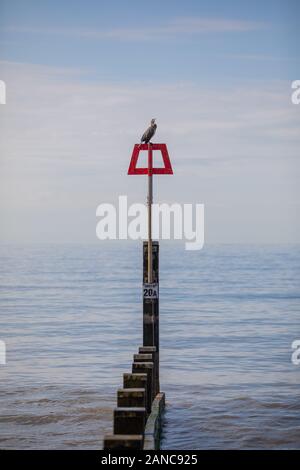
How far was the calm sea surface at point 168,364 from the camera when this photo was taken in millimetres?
14203

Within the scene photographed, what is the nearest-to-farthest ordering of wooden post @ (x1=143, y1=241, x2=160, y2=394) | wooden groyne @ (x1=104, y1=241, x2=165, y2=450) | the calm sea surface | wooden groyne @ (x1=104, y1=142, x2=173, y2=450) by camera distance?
1. wooden groyne @ (x1=104, y1=241, x2=165, y2=450)
2. wooden groyne @ (x1=104, y1=142, x2=173, y2=450)
3. the calm sea surface
4. wooden post @ (x1=143, y1=241, x2=160, y2=394)

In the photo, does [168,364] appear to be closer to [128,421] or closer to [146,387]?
[146,387]

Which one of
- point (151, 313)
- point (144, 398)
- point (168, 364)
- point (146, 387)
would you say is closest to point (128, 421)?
point (144, 398)

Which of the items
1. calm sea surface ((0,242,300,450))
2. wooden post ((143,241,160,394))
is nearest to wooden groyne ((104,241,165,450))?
wooden post ((143,241,160,394))

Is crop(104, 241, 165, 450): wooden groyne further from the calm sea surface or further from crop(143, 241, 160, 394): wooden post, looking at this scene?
the calm sea surface

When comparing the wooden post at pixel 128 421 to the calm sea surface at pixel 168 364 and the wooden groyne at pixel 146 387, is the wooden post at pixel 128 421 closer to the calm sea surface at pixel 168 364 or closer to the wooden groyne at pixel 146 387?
the wooden groyne at pixel 146 387

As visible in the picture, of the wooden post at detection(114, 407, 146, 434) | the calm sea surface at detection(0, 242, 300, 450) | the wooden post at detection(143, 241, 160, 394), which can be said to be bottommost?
the calm sea surface at detection(0, 242, 300, 450)

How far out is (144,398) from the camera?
1086cm

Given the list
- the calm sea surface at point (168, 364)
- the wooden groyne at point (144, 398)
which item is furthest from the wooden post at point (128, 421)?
the calm sea surface at point (168, 364)

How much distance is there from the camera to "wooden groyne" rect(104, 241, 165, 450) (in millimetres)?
9711

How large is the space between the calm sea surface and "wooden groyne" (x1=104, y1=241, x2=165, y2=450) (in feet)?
3.85

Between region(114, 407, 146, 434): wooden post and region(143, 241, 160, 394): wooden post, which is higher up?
region(143, 241, 160, 394): wooden post

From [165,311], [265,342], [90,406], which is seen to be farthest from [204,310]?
[90,406]
